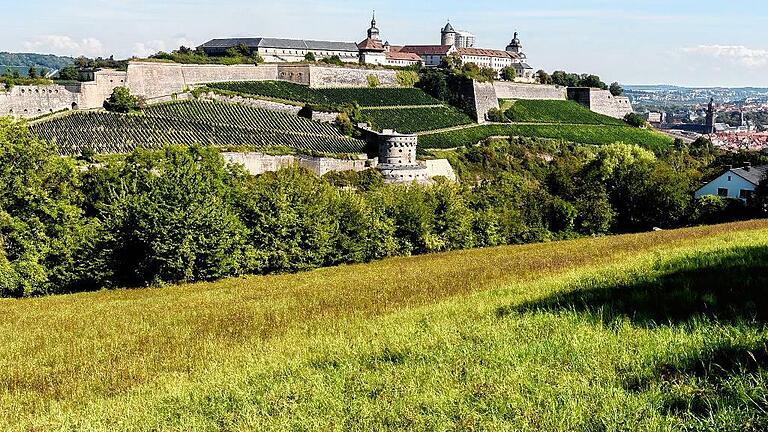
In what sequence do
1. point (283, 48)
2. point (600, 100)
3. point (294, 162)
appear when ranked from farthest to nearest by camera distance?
point (600, 100) < point (283, 48) < point (294, 162)

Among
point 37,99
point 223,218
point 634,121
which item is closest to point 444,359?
point 223,218

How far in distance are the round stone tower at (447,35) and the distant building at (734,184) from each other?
8912cm

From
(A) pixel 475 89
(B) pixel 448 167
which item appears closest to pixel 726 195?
(B) pixel 448 167

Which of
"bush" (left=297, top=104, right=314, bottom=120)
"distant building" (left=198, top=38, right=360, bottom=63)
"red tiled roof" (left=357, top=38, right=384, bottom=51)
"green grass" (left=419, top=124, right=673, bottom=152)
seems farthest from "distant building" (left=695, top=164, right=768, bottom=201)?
"red tiled roof" (left=357, top=38, right=384, bottom=51)

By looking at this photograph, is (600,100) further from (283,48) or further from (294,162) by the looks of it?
(294,162)

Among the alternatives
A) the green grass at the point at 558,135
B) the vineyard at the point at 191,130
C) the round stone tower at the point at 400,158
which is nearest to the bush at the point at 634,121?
the green grass at the point at 558,135

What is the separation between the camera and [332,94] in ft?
238

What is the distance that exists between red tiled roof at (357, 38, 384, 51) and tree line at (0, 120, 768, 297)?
56343 mm

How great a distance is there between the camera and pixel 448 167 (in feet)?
189

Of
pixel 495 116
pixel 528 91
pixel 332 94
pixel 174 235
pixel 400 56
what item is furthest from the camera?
pixel 400 56

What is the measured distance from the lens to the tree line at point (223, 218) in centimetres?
2366

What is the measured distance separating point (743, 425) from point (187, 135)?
5055cm

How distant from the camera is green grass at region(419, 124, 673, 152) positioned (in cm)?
6731

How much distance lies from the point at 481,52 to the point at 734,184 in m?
81.5
